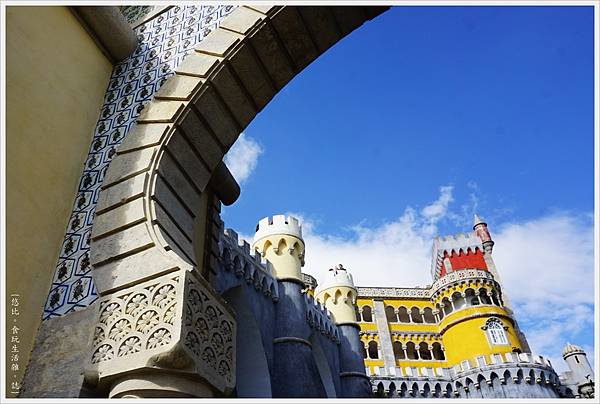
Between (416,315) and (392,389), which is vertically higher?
(416,315)

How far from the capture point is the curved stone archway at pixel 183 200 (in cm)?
254

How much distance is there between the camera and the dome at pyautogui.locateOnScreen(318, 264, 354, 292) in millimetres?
19252

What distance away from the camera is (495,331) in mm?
28156

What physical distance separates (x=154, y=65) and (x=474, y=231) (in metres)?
38.7

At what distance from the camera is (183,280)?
269 cm

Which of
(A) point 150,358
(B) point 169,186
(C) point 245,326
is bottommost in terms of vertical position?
(A) point 150,358

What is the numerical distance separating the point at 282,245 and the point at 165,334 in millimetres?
12302

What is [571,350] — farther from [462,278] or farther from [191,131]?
[191,131]

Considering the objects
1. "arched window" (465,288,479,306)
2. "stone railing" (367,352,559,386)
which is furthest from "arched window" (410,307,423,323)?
"stone railing" (367,352,559,386)

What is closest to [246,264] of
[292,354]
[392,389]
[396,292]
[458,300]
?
[292,354]

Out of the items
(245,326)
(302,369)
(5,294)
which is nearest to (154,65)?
(5,294)

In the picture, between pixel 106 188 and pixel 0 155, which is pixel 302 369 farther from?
pixel 0 155

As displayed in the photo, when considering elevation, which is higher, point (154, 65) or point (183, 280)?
point (154, 65)

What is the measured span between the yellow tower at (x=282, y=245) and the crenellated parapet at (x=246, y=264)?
868mm
